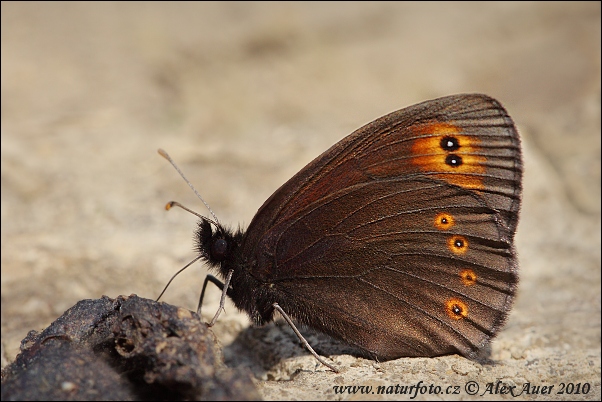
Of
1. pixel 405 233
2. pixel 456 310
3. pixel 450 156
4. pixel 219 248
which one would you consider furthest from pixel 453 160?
pixel 219 248

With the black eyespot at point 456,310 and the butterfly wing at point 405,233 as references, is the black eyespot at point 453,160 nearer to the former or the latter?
the butterfly wing at point 405,233

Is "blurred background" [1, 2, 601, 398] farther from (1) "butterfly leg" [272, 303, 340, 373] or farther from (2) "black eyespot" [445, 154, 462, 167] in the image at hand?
(2) "black eyespot" [445, 154, 462, 167]

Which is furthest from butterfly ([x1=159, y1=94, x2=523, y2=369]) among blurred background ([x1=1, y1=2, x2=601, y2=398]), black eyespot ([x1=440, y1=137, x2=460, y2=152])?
blurred background ([x1=1, y1=2, x2=601, y2=398])

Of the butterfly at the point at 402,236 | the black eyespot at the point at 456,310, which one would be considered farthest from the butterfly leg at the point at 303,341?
the black eyespot at the point at 456,310

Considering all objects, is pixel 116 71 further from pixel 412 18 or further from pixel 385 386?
pixel 385 386

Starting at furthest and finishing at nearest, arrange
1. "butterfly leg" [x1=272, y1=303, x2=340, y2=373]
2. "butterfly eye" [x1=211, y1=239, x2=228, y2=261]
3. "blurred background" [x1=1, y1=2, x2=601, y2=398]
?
"blurred background" [x1=1, y1=2, x2=601, y2=398] → "butterfly eye" [x1=211, y1=239, x2=228, y2=261] → "butterfly leg" [x1=272, y1=303, x2=340, y2=373]

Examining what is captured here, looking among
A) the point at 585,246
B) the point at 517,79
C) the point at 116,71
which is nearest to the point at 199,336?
the point at 585,246

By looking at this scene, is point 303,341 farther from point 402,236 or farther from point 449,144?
point 449,144
